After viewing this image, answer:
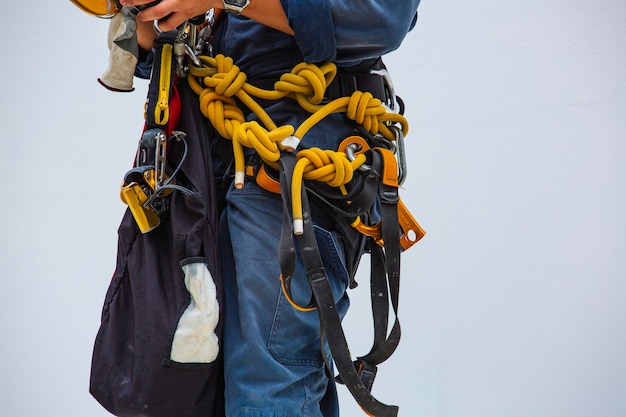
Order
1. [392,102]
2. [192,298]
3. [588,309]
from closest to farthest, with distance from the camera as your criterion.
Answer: [192,298]
[392,102]
[588,309]

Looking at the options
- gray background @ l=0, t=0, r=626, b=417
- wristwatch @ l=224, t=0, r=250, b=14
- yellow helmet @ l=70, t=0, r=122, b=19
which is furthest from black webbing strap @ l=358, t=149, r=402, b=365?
gray background @ l=0, t=0, r=626, b=417

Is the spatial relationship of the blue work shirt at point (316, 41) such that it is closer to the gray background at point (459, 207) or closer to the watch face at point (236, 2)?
the watch face at point (236, 2)

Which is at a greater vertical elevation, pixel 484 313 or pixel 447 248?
pixel 447 248

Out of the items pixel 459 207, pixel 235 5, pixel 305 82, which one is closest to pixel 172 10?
pixel 235 5

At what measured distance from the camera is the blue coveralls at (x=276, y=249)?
80 centimetres

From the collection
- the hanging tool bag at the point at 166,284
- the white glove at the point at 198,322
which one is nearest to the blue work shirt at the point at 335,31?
the hanging tool bag at the point at 166,284

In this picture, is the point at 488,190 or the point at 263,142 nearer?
the point at 263,142

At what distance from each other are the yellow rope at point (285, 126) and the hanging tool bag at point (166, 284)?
4 centimetres

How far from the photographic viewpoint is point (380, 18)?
83 centimetres

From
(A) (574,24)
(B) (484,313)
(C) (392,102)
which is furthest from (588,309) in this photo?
(C) (392,102)

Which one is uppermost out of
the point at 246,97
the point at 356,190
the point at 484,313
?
the point at 246,97

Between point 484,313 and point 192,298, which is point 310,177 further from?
point 484,313

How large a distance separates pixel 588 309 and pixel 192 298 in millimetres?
1216

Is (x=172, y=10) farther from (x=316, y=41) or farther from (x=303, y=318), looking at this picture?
(x=303, y=318)
